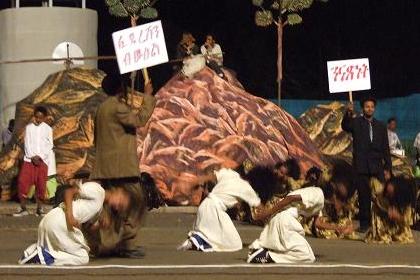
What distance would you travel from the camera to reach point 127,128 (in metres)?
11.9

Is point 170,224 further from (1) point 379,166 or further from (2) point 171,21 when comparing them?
(2) point 171,21

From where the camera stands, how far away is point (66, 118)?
20.4 m

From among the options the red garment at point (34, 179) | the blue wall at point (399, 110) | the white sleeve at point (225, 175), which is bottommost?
the white sleeve at point (225, 175)

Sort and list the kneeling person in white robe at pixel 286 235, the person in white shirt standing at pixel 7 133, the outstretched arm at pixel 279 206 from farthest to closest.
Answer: the person in white shirt standing at pixel 7 133
the outstretched arm at pixel 279 206
the kneeling person in white robe at pixel 286 235

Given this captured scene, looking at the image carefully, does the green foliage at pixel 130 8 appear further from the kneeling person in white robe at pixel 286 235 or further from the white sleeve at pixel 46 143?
the kneeling person in white robe at pixel 286 235

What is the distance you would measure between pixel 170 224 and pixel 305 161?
419cm

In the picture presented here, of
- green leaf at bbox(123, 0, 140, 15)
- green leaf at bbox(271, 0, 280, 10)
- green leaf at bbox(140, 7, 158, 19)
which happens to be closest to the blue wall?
green leaf at bbox(271, 0, 280, 10)

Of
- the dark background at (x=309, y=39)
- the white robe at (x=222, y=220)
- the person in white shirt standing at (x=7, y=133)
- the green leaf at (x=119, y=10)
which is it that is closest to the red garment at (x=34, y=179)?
the person in white shirt standing at (x=7, y=133)

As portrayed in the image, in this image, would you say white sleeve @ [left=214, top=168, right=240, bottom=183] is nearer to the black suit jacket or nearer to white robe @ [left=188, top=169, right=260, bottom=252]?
white robe @ [left=188, top=169, right=260, bottom=252]

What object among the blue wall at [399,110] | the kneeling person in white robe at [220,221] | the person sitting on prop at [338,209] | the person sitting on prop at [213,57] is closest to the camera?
the kneeling person in white robe at [220,221]

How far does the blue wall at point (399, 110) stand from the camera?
30.0 metres

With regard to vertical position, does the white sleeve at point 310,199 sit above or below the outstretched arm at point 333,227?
above

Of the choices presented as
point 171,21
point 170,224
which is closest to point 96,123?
point 170,224
